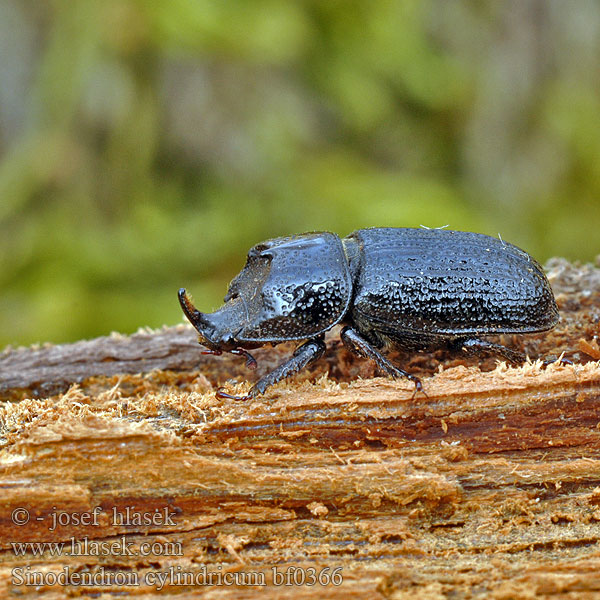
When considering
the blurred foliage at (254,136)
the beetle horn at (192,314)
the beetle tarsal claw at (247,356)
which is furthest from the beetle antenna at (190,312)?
the blurred foliage at (254,136)

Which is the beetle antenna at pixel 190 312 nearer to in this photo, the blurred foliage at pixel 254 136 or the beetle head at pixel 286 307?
the beetle head at pixel 286 307

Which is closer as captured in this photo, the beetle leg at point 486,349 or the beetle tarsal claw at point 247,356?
the beetle leg at point 486,349

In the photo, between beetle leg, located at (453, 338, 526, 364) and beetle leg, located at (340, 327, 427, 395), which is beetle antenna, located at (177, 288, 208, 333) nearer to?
beetle leg, located at (340, 327, 427, 395)

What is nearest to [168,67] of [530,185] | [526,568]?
[530,185]

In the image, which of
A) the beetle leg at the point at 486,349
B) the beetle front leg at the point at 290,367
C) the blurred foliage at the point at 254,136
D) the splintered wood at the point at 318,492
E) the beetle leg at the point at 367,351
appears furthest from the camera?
the blurred foliage at the point at 254,136

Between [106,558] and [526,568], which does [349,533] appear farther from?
[106,558]

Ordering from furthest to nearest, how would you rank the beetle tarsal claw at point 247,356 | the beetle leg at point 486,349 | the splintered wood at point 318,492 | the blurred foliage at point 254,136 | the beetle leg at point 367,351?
the blurred foliage at point 254,136 → the beetle tarsal claw at point 247,356 → the beetle leg at point 486,349 → the beetle leg at point 367,351 → the splintered wood at point 318,492
